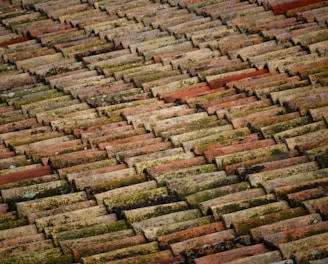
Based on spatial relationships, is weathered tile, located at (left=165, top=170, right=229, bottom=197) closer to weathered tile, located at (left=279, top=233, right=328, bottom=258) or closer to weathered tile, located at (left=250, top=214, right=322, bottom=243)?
weathered tile, located at (left=250, top=214, right=322, bottom=243)

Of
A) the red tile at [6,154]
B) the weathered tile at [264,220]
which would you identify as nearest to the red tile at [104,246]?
the weathered tile at [264,220]

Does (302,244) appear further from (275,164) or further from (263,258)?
(275,164)

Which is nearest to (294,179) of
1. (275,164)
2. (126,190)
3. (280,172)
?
(280,172)

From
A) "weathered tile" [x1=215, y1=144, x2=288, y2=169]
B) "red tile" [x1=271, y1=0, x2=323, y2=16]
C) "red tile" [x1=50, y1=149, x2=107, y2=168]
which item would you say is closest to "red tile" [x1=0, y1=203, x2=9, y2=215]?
"red tile" [x1=50, y1=149, x2=107, y2=168]

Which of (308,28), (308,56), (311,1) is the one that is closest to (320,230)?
(308,56)

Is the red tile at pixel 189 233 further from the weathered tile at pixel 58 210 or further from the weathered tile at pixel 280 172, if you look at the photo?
the weathered tile at pixel 58 210
